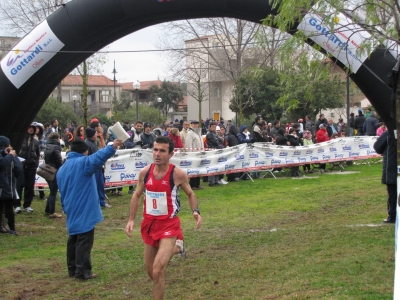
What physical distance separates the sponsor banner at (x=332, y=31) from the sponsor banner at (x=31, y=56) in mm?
4866

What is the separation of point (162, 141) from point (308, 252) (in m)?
3.22

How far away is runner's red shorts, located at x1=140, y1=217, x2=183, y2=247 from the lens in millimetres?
6035

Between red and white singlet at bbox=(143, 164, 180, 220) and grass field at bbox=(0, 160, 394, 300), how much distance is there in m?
1.14

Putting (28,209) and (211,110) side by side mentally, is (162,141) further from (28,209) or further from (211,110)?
(211,110)

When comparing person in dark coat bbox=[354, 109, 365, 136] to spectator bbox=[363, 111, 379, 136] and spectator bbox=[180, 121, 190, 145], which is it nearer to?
spectator bbox=[363, 111, 379, 136]

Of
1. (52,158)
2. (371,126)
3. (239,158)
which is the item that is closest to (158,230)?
(52,158)

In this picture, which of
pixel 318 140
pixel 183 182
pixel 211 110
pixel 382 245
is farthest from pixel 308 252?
pixel 211 110

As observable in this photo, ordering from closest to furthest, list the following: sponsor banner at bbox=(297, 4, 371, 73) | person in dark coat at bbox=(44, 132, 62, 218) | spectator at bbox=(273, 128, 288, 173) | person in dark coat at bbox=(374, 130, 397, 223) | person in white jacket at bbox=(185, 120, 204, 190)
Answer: sponsor banner at bbox=(297, 4, 371, 73)
person in dark coat at bbox=(374, 130, 397, 223)
person in dark coat at bbox=(44, 132, 62, 218)
person in white jacket at bbox=(185, 120, 204, 190)
spectator at bbox=(273, 128, 288, 173)

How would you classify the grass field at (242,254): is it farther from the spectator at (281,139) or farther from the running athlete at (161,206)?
the spectator at (281,139)

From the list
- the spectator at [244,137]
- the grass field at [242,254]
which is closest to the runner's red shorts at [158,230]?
the grass field at [242,254]

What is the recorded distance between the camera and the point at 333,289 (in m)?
6.11

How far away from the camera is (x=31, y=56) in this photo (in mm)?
10602

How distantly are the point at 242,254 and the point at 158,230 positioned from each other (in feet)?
9.11

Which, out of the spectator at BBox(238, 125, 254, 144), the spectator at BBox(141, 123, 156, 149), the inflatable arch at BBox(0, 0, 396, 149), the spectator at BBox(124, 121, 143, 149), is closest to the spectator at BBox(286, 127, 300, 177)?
the spectator at BBox(238, 125, 254, 144)
